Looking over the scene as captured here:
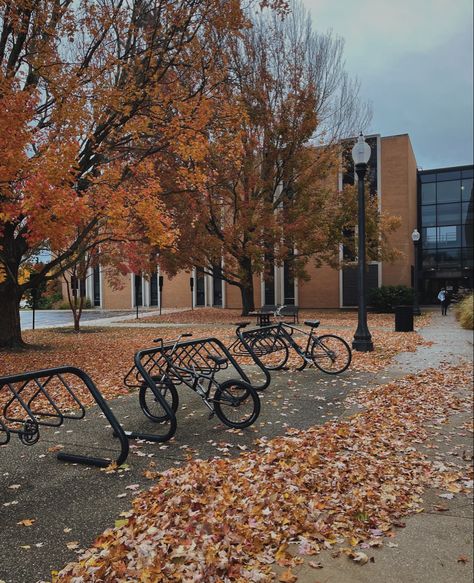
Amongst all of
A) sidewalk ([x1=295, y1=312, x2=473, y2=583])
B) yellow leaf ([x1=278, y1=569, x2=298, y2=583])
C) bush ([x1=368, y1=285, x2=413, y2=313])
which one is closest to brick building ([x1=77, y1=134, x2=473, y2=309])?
bush ([x1=368, y1=285, x2=413, y2=313])

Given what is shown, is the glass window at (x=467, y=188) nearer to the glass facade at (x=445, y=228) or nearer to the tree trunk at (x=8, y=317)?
the glass facade at (x=445, y=228)

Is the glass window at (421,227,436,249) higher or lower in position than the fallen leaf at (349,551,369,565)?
higher

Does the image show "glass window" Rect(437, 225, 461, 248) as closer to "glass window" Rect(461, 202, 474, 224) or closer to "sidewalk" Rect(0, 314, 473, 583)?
"glass window" Rect(461, 202, 474, 224)

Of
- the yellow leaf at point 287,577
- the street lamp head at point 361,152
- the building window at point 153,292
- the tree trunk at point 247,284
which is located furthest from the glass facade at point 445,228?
the yellow leaf at point 287,577

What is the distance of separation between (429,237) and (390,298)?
13514mm

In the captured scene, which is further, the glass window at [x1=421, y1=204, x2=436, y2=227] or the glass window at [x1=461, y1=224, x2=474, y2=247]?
the glass window at [x1=421, y1=204, x2=436, y2=227]

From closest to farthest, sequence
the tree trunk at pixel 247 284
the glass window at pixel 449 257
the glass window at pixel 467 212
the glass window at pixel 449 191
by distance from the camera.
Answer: the tree trunk at pixel 247 284 < the glass window at pixel 467 212 < the glass window at pixel 449 257 < the glass window at pixel 449 191

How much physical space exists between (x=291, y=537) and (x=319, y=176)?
22827 millimetres

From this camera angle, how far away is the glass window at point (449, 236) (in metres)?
38.9

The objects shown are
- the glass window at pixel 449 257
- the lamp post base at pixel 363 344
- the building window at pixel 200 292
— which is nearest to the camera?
the lamp post base at pixel 363 344

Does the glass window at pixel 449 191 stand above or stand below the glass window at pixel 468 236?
above

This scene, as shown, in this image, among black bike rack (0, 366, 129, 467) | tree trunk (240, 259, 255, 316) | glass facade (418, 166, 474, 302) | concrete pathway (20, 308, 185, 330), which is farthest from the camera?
glass facade (418, 166, 474, 302)

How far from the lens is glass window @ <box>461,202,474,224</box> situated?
3825cm

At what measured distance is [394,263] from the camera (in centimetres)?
3316
